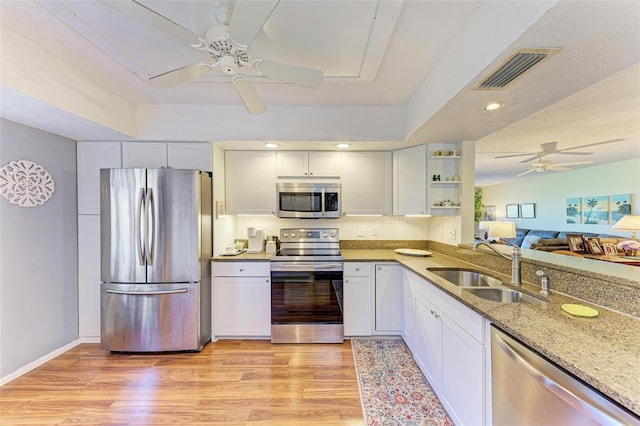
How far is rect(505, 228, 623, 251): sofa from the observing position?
484 cm

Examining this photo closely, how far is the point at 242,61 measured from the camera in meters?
1.53

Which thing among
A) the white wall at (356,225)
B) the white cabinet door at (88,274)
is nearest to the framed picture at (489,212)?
the white wall at (356,225)

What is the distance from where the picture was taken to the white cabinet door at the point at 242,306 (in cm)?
274

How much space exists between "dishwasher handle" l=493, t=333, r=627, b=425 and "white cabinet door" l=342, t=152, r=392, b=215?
2.00 meters

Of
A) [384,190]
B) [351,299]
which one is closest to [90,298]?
[351,299]

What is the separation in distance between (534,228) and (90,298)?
9170 mm

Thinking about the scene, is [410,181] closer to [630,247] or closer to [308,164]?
[308,164]

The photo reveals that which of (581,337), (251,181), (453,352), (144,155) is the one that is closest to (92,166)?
(144,155)

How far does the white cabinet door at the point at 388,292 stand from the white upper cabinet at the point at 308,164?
1.25 meters

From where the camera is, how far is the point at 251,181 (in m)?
3.07

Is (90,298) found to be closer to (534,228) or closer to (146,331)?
(146,331)

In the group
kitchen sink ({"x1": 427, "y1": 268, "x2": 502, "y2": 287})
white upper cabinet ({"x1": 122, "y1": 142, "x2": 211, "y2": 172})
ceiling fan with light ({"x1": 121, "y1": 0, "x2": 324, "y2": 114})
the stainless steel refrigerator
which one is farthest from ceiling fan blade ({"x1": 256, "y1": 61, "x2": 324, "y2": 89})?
kitchen sink ({"x1": 427, "y1": 268, "x2": 502, "y2": 287})

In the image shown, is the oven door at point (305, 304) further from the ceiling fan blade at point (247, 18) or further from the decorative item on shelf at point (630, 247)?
the decorative item on shelf at point (630, 247)

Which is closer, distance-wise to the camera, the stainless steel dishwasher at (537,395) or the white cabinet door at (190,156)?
the stainless steel dishwasher at (537,395)
